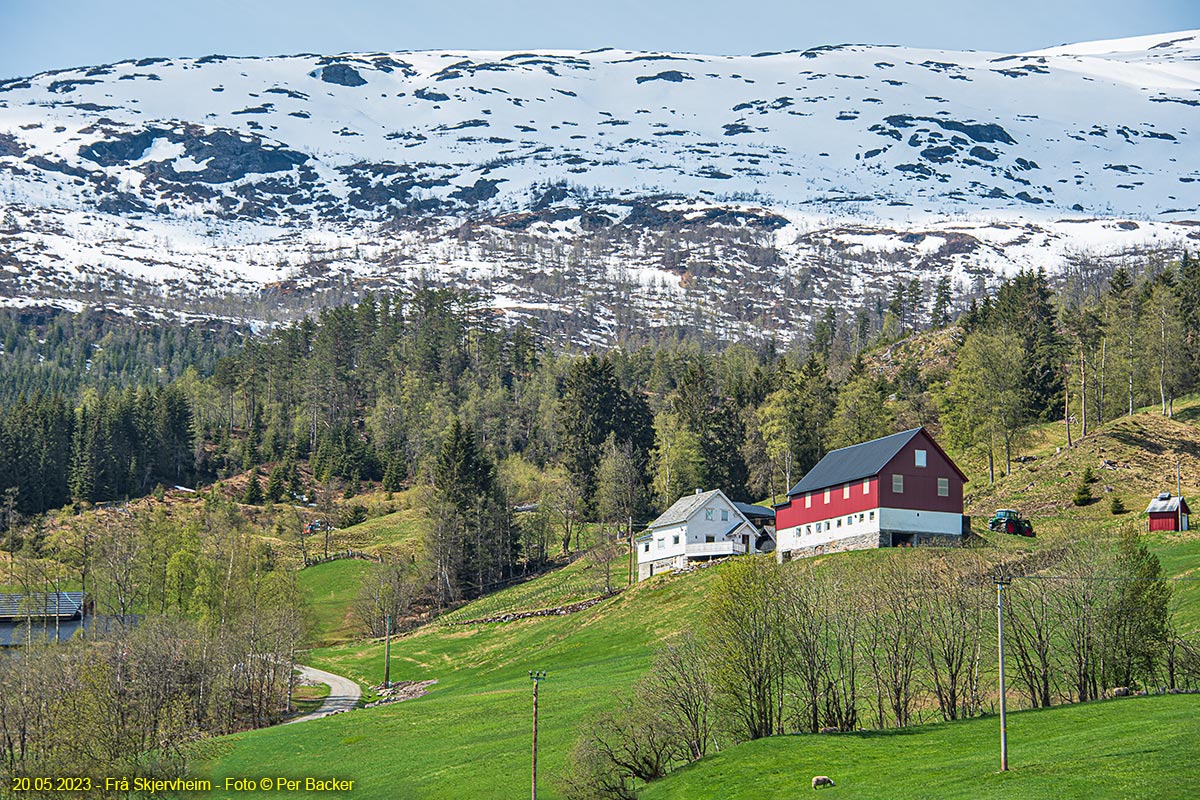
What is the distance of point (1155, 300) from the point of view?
4968 inches

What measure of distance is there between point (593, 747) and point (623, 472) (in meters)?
86.0

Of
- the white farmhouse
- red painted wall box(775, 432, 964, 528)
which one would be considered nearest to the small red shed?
red painted wall box(775, 432, 964, 528)

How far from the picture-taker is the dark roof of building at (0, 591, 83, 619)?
10538cm

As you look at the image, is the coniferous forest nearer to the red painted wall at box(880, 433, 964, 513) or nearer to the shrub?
the shrub

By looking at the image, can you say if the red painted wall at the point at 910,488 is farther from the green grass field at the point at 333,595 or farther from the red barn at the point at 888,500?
the green grass field at the point at 333,595

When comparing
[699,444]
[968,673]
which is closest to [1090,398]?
[699,444]

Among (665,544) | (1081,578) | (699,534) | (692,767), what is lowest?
(692,767)

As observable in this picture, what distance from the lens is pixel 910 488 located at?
8969 cm

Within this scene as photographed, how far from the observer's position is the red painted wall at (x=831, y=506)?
8925 centimetres

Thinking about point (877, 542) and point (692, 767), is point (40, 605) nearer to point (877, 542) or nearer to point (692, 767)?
point (877, 542)

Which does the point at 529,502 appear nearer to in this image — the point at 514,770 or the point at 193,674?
the point at 193,674

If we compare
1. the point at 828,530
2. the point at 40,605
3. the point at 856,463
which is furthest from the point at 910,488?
the point at 40,605

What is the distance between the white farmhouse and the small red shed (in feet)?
109

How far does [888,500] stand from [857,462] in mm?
5315
